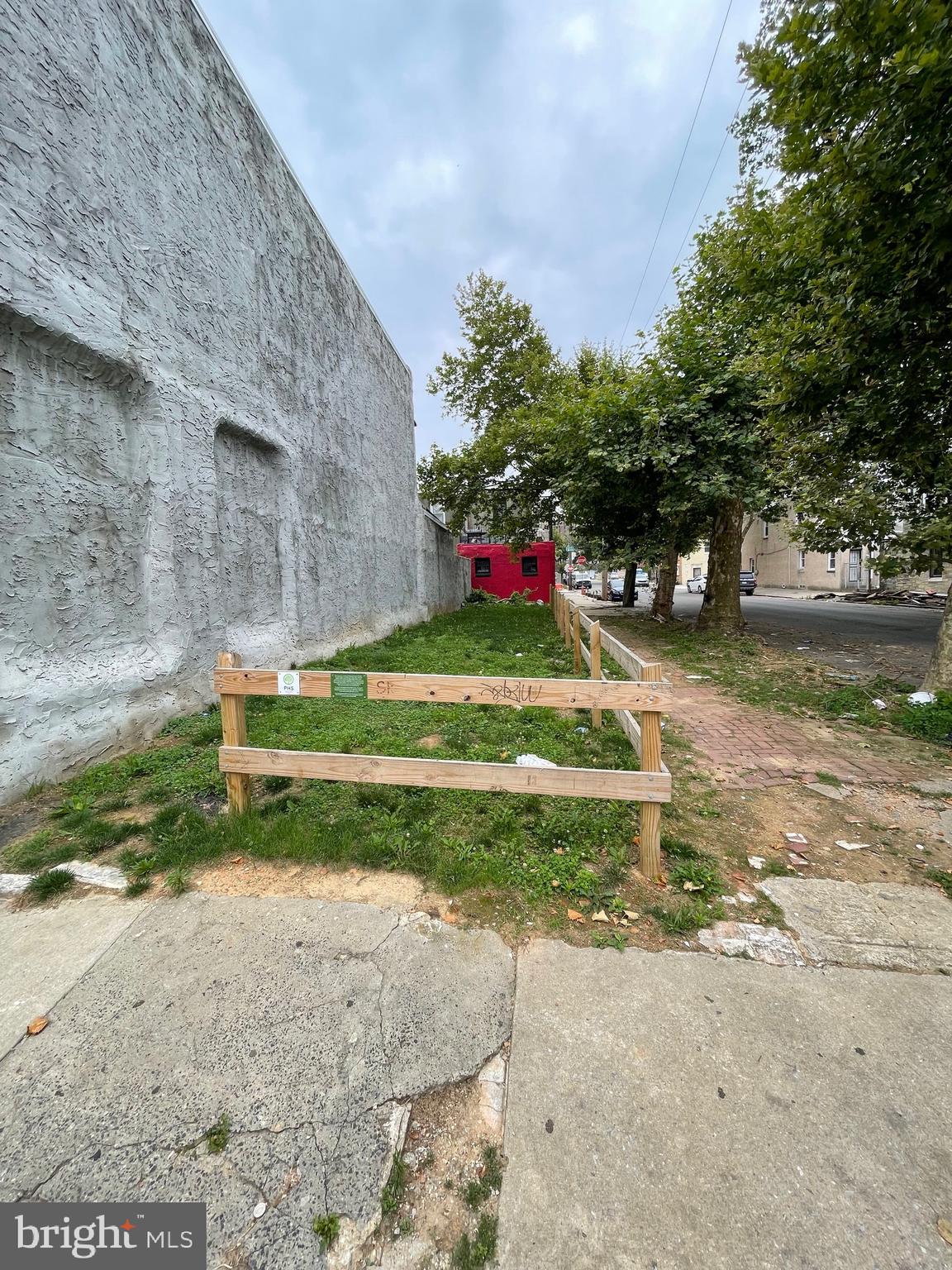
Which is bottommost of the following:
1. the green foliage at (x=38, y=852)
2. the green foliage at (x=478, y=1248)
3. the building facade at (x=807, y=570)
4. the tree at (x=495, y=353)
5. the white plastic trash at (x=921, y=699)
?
the green foliage at (x=478, y=1248)

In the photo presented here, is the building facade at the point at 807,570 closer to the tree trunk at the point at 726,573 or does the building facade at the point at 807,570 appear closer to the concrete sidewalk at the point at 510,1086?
the tree trunk at the point at 726,573

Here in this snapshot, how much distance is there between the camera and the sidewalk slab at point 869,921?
216 centimetres

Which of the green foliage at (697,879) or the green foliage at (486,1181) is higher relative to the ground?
the green foliage at (697,879)

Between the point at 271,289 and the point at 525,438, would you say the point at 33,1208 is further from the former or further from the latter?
the point at 525,438

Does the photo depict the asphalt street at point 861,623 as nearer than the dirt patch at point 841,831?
No

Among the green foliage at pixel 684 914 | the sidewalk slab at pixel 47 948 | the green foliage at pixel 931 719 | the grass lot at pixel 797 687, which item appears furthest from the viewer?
the grass lot at pixel 797 687

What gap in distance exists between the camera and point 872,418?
4969 millimetres

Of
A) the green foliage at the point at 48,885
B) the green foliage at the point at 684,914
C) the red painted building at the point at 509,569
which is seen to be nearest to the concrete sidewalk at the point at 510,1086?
the green foliage at the point at 684,914

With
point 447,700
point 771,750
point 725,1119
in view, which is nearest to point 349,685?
point 447,700

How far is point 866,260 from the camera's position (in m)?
4.19

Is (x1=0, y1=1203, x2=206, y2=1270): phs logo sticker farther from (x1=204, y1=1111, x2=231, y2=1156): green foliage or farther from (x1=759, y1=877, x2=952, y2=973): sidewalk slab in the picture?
(x1=759, y1=877, x2=952, y2=973): sidewalk slab

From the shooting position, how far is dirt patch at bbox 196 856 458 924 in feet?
8.20

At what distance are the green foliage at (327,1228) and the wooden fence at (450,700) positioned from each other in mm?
1568

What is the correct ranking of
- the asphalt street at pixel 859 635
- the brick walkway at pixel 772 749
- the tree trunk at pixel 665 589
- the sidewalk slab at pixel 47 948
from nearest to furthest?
the sidewalk slab at pixel 47 948
the brick walkway at pixel 772 749
the asphalt street at pixel 859 635
the tree trunk at pixel 665 589
